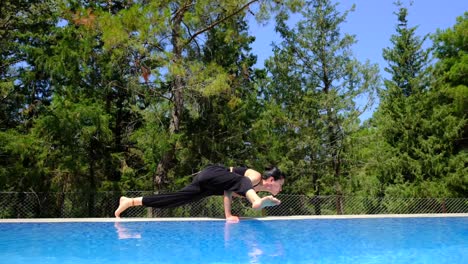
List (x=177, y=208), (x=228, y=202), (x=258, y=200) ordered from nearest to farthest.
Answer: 1. (x=258, y=200)
2. (x=228, y=202)
3. (x=177, y=208)

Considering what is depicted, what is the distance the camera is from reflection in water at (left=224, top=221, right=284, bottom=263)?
3750mm

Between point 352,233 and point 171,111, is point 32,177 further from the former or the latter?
point 352,233

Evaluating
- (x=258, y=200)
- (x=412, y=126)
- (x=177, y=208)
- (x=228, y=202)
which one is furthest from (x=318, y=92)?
(x=258, y=200)

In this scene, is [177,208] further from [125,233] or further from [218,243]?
[218,243]

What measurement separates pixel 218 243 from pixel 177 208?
782 cm

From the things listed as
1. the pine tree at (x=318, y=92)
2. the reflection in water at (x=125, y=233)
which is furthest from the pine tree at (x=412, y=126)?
the reflection in water at (x=125, y=233)

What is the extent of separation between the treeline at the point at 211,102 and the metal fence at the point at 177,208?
1.49 m

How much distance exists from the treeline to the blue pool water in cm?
655

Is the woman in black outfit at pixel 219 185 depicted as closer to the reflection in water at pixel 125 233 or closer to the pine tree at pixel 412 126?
the reflection in water at pixel 125 233

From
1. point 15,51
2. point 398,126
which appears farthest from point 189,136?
point 398,126

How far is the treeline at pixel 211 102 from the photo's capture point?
12.2 metres

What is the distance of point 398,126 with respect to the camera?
18.0 metres

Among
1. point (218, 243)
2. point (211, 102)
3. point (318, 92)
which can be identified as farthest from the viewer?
point (318, 92)

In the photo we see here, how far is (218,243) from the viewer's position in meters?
4.45
